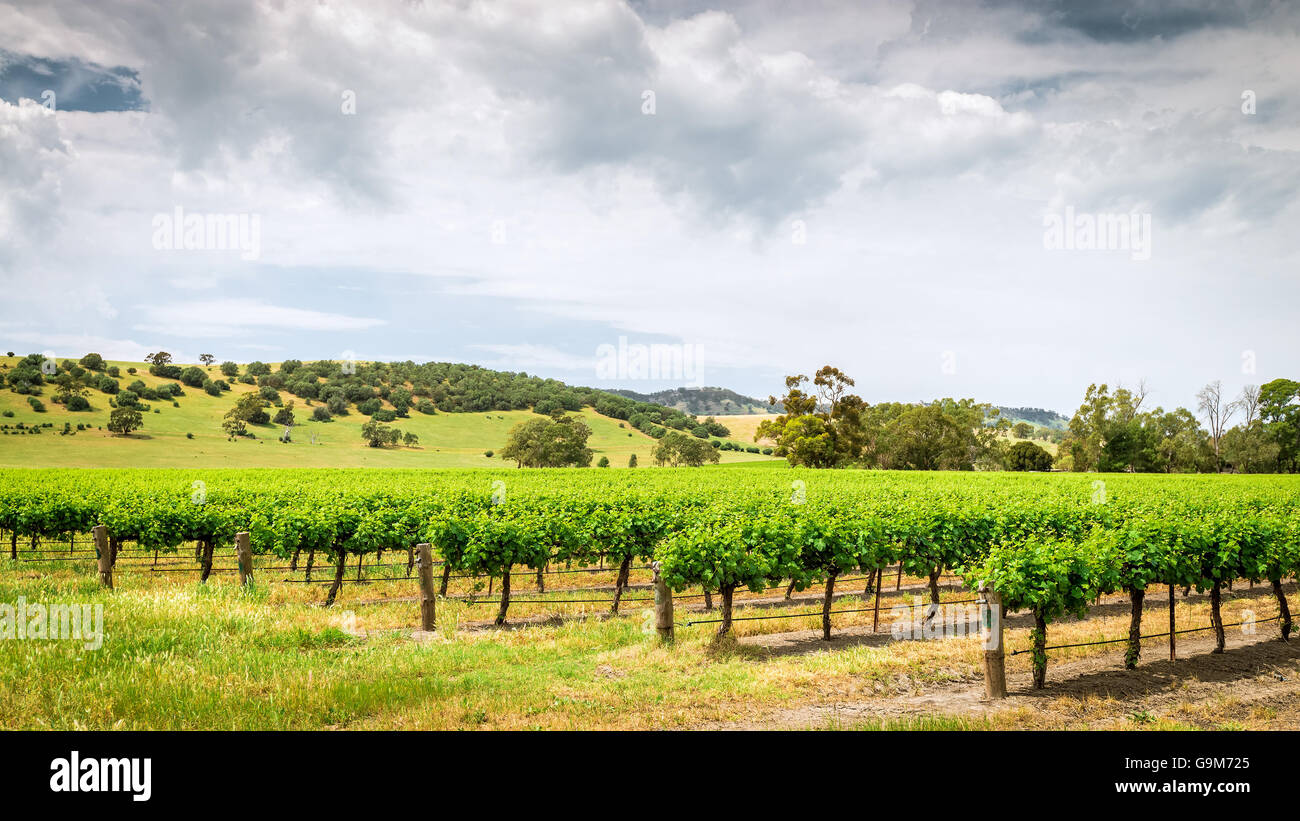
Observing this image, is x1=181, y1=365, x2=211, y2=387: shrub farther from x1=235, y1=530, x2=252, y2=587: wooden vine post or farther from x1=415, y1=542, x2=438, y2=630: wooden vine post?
x1=415, y1=542, x2=438, y2=630: wooden vine post

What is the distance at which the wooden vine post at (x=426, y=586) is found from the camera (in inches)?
631

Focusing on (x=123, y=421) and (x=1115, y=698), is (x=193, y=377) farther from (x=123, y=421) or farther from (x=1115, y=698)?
(x=1115, y=698)

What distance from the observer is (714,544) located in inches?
574

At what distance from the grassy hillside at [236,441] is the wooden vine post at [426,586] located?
267 ft

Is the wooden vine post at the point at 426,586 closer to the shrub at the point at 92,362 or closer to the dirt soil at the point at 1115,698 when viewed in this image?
the dirt soil at the point at 1115,698

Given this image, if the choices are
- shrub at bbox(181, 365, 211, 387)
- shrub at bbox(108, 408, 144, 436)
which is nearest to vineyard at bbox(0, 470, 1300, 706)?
shrub at bbox(108, 408, 144, 436)

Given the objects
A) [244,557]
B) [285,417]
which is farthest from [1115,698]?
[285,417]

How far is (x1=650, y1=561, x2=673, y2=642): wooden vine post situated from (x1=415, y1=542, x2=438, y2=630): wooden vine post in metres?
5.77

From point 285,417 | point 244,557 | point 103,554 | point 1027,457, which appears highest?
point 285,417

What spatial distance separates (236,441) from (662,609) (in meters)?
115

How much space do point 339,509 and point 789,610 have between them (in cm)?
1410

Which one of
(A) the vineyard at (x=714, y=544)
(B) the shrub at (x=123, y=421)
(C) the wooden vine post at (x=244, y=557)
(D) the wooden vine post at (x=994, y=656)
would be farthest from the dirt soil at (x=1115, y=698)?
(B) the shrub at (x=123, y=421)
